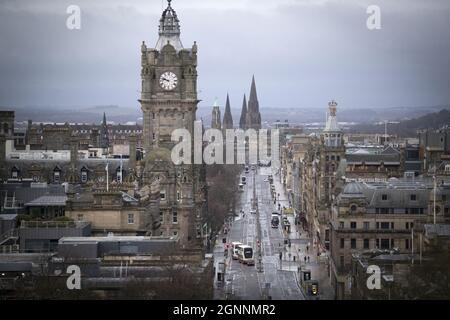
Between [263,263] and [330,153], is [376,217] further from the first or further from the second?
[330,153]

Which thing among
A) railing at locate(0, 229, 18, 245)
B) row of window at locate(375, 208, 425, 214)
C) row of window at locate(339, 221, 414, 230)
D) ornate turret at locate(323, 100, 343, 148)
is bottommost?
row of window at locate(339, 221, 414, 230)

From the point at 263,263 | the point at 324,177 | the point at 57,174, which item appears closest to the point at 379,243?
the point at 263,263

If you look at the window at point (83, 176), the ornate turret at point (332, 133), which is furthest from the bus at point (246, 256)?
the ornate turret at point (332, 133)

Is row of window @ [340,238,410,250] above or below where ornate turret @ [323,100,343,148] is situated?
below

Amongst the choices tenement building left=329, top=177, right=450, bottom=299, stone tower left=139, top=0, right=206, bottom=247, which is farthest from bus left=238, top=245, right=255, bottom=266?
tenement building left=329, top=177, right=450, bottom=299

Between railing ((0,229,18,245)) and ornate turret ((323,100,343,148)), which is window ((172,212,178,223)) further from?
ornate turret ((323,100,343,148))

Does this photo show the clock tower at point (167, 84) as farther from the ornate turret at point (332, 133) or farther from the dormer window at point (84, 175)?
the ornate turret at point (332, 133)
